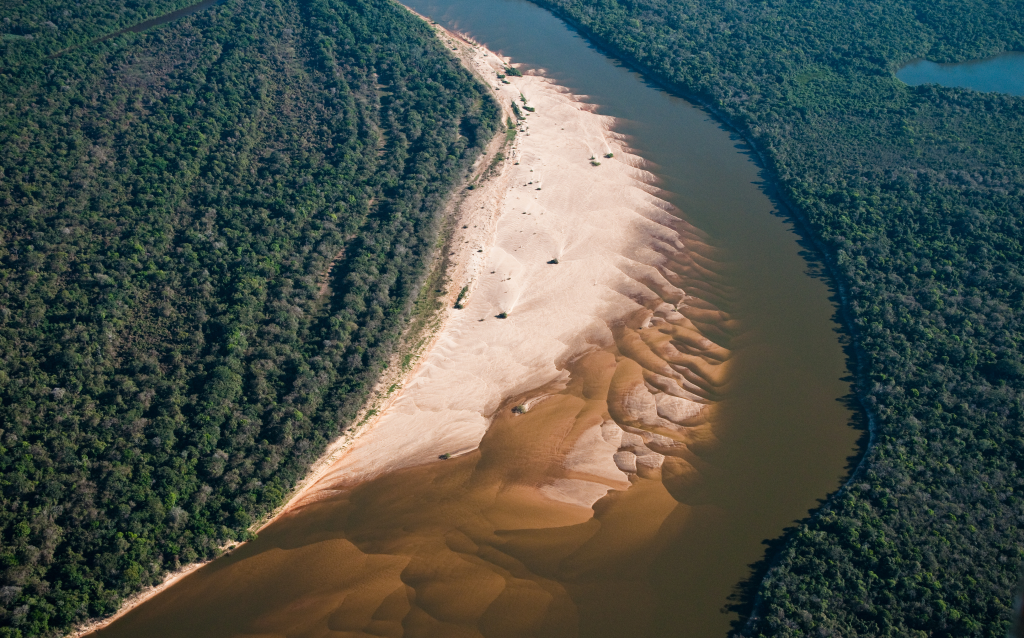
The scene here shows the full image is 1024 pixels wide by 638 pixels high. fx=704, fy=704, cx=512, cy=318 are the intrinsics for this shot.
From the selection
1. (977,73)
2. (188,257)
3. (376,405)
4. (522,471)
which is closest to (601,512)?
(522,471)

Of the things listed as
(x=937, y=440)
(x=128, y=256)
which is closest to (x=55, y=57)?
(x=128, y=256)

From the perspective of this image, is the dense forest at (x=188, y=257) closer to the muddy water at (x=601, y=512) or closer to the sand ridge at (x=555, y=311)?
the sand ridge at (x=555, y=311)

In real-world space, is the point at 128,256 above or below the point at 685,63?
below

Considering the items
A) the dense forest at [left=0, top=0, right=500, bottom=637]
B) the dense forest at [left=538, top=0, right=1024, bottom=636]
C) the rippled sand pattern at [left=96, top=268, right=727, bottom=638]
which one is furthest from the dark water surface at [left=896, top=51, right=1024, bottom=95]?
the rippled sand pattern at [left=96, top=268, right=727, bottom=638]

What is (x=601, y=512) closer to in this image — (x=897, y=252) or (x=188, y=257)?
(x=188, y=257)

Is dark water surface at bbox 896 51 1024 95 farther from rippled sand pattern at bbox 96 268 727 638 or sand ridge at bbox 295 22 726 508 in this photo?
rippled sand pattern at bbox 96 268 727 638

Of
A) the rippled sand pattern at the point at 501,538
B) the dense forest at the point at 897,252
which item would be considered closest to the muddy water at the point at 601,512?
the rippled sand pattern at the point at 501,538

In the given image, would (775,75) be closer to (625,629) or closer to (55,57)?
(625,629)
